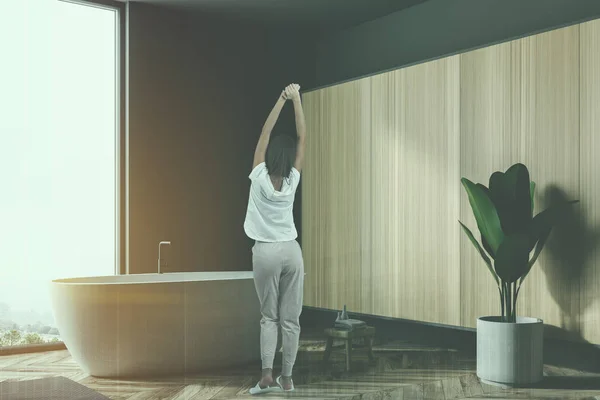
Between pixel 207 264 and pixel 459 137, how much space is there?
1622mm

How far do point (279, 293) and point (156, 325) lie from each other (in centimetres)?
65

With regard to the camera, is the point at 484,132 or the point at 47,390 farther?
the point at 484,132

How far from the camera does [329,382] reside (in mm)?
3109

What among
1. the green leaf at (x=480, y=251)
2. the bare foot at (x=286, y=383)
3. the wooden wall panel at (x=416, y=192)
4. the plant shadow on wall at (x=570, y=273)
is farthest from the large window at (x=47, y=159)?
the plant shadow on wall at (x=570, y=273)

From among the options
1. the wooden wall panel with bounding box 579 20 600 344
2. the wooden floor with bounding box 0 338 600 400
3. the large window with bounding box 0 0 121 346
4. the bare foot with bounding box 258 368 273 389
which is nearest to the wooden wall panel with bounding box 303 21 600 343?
the wooden wall panel with bounding box 579 20 600 344

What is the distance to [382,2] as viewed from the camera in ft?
12.9

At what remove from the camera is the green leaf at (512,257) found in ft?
10.3

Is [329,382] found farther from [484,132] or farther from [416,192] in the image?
[484,132]

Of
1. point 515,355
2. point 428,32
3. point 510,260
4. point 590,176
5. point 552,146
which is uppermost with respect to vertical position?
point 428,32

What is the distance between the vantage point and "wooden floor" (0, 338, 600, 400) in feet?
9.66

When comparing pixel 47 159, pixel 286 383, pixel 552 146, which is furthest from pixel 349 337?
pixel 47 159

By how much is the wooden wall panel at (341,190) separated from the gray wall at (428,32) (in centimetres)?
15

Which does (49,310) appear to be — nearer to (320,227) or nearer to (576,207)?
(320,227)

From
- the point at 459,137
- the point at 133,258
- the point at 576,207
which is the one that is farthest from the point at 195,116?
the point at 576,207
